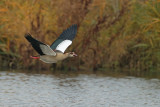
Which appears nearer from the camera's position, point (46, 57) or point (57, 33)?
point (46, 57)

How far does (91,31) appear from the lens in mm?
18781

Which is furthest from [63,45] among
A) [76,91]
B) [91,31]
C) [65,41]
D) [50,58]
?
[91,31]

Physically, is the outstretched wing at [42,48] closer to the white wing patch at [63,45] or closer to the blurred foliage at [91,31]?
the white wing patch at [63,45]

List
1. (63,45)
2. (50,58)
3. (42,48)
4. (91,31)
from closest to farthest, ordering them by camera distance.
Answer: (42,48) → (50,58) → (63,45) → (91,31)

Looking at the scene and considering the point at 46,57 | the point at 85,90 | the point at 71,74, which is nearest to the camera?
the point at 46,57

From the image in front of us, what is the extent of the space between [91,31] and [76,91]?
552 cm

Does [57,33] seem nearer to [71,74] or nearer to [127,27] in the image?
[71,74]

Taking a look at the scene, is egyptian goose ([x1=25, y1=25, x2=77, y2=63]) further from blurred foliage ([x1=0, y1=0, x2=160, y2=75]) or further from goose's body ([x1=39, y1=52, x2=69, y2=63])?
blurred foliage ([x1=0, y1=0, x2=160, y2=75])

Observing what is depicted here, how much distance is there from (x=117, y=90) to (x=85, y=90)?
3.25 feet

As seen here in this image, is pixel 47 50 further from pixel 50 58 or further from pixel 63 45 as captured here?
pixel 63 45

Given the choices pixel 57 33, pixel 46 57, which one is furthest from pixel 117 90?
pixel 57 33

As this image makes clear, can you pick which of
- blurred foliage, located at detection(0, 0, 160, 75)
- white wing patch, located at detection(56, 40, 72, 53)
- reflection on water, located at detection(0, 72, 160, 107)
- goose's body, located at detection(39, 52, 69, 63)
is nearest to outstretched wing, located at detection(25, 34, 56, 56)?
goose's body, located at detection(39, 52, 69, 63)

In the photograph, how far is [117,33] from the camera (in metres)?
19.1

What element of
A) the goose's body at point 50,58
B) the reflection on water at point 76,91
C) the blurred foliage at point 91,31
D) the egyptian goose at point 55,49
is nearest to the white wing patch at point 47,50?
the egyptian goose at point 55,49
